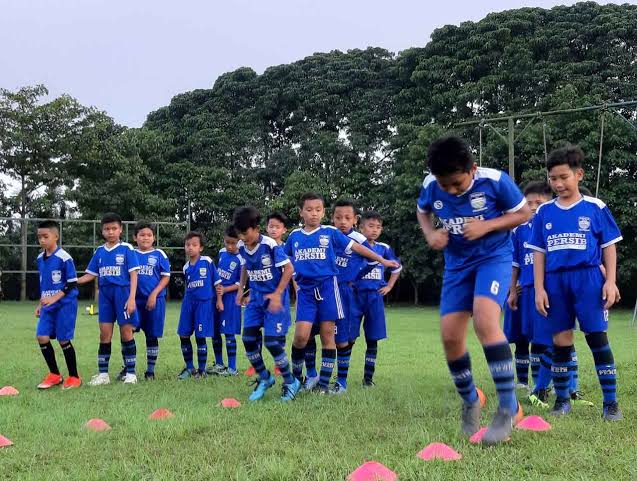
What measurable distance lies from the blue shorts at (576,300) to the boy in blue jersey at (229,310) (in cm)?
468

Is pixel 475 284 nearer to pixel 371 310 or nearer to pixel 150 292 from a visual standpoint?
pixel 371 310

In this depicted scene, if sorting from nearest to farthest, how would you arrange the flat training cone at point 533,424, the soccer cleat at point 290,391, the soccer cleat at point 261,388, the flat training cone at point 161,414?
the flat training cone at point 533,424
the flat training cone at point 161,414
the soccer cleat at point 290,391
the soccer cleat at point 261,388

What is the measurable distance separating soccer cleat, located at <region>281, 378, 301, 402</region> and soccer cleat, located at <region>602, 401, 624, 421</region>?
8.77 feet

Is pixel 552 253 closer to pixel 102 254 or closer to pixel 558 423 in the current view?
pixel 558 423

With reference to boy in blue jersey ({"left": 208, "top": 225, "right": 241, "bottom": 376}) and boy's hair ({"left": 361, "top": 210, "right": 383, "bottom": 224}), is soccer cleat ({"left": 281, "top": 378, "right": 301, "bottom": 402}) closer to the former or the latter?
boy's hair ({"left": 361, "top": 210, "right": 383, "bottom": 224})

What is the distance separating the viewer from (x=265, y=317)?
21.9 ft

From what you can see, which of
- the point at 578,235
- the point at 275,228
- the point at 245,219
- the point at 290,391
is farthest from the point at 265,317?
the point at 578,235

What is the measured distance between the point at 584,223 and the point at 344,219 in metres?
2.92

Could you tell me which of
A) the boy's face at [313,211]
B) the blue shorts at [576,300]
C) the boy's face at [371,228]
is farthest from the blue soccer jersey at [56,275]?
the blue shorts at [576,300]

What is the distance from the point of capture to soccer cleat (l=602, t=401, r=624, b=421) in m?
4.97

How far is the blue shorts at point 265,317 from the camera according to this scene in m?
6.58

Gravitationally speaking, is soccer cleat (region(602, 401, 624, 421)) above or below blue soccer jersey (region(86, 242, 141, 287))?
below

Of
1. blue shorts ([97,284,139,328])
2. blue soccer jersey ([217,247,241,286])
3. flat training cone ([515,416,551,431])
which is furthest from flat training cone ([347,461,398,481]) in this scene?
blue soccer jersey ([217,247,241,286])

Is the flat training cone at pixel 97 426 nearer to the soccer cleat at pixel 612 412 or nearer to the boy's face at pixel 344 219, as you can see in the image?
the boy's face at pixel 344 219
